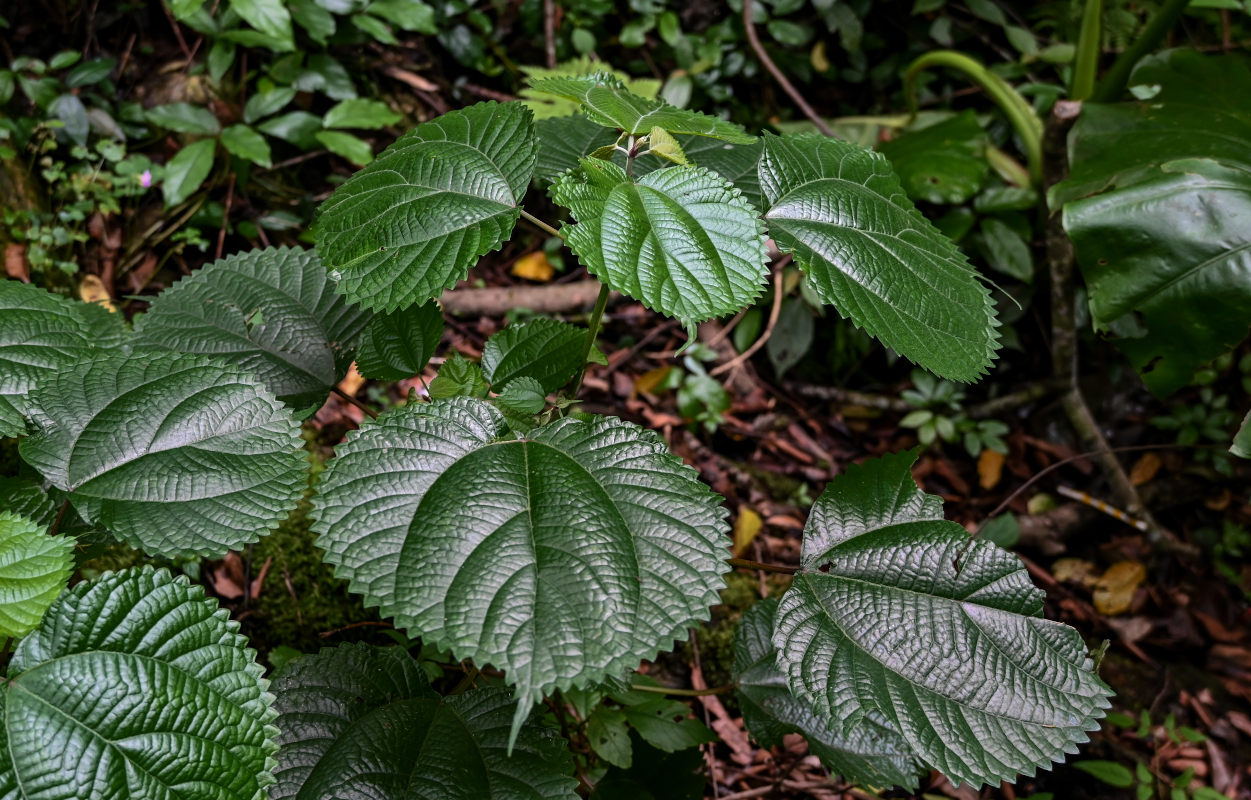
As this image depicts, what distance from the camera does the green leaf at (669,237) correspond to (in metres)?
0.92

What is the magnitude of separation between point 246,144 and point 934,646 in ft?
8.05

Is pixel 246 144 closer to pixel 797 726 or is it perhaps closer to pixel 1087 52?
pixel 797 726

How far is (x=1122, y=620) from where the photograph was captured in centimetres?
257

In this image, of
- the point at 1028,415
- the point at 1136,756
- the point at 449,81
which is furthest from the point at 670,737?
the point at 449,81

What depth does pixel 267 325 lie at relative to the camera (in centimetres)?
135

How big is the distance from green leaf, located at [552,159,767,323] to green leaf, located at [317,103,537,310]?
145mm

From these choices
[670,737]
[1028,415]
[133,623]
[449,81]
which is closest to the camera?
[133,623]

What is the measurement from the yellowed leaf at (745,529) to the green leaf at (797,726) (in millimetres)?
837

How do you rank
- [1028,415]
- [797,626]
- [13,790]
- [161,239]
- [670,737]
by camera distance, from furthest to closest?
1. [1028,415]
2. [161,239]
3. [670,737]
4. [797,626]
5. [13,790]

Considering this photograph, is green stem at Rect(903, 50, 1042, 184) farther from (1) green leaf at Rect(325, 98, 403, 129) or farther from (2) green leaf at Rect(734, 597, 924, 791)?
(2) green leaf at Rect(734, 597, 924, 791)

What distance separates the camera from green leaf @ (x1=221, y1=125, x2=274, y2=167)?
248 cm

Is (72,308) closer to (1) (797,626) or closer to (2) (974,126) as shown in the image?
(1) (797,626)

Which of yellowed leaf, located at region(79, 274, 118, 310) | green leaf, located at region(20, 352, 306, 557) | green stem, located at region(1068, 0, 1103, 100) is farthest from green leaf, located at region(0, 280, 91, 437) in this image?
green stem, located at region(1068, 0, 1103, 100)

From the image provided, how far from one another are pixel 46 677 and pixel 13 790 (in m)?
0.12
